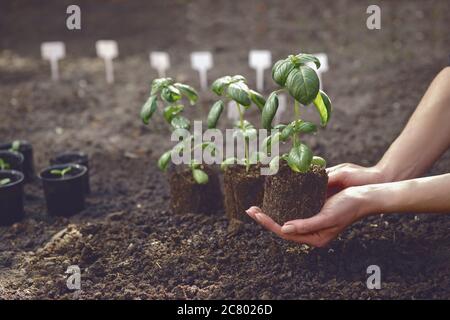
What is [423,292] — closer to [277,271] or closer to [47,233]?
[277,271]

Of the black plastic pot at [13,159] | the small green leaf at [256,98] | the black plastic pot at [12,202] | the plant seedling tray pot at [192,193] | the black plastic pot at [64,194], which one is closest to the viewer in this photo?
the small green leaf at [256,98]

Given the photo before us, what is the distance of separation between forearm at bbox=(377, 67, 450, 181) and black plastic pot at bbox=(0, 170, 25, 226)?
1.75 m

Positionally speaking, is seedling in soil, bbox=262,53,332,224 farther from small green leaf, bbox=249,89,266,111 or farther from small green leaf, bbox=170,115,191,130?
small green leaf, bbox=170,115,191,130

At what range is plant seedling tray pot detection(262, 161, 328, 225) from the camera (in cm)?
235

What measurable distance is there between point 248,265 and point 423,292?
2.18 ft

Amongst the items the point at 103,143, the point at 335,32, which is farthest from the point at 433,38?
the point at 103,143

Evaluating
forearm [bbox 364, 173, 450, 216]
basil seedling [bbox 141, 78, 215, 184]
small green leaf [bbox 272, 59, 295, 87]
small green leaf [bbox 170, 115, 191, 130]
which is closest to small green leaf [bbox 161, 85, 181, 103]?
basil seedling [bbox 141, 78, 215, 184]

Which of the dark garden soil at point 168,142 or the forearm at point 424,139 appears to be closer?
the dark garden soil at point 168,142

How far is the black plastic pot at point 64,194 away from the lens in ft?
10.1

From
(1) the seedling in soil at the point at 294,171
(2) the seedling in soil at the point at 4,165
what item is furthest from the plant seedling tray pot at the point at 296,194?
(2) the seedling in soil at the point at 4,165

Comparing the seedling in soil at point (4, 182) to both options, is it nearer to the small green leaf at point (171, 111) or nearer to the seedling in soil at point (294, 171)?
the small green leaf at point (171, 111)

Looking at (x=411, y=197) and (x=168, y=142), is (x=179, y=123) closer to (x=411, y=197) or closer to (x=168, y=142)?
(x=411, y=197)

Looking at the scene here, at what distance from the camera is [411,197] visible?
2.29 metres

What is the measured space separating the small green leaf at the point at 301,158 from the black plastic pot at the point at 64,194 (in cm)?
131
